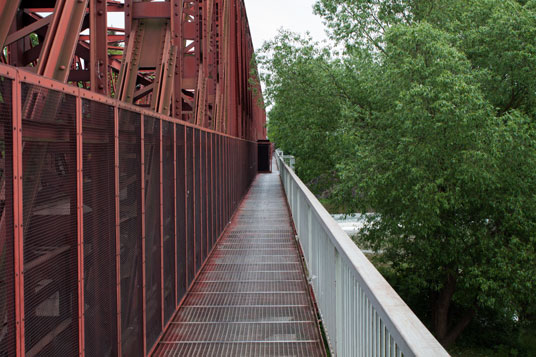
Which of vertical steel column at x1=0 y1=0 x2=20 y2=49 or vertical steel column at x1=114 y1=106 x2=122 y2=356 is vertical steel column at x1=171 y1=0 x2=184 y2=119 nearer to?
vertical steel column at x1=0 y1=0 x2=20 y2=49

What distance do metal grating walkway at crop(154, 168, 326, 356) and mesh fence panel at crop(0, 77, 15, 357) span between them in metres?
2.79

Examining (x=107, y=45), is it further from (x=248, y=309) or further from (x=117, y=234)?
(x=248, y=309)

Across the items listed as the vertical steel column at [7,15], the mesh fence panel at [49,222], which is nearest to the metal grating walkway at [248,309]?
the mesh fence panel at [49,222]

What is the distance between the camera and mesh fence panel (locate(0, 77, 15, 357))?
204cm

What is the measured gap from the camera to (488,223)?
16.7 m

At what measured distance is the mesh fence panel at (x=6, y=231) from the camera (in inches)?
80.3

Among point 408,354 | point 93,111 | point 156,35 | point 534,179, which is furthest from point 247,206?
point 408,354

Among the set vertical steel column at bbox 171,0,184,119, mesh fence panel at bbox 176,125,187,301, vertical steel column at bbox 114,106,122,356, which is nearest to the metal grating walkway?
mesh fence panel at bbox 176,125,187,301

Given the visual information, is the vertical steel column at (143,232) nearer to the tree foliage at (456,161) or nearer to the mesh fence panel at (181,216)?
the mesh fence panel at (181,216)

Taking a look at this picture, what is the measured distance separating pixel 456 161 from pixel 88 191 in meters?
13.3

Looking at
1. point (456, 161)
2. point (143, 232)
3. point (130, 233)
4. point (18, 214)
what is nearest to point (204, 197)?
point (143, 232)

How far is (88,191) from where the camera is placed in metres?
3.03

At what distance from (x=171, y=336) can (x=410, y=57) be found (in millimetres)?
12741

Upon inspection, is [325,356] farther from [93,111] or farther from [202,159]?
[202,159]
